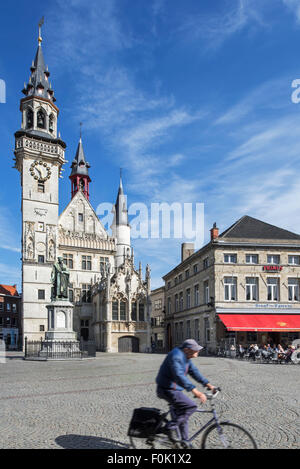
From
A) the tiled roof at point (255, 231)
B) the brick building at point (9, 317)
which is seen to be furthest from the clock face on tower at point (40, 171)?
the brick building at point (9, 317)

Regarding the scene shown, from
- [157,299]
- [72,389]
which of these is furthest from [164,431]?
[157,299]

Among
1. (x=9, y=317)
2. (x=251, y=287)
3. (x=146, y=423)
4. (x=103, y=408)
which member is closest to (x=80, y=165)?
(x=9, y=317)

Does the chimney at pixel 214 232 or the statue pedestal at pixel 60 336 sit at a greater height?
the chimney at pixel 214 232

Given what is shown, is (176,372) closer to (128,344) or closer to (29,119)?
(128,344)

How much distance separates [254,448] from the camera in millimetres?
5309

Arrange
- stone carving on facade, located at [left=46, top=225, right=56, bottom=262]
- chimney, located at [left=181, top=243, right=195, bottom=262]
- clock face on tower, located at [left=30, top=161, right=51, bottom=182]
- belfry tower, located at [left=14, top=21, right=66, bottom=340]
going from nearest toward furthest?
belfry tower, located at [left=14, top=21, right=66, bottom=340]
stone carving on facade, located at [left=46, top=225, right=56, bottom=262]
clock face on tower, located at [left=30, top=161, right=51, bottom=182]
chimney, located at [left=181, top=243, right=195, bottom=262]

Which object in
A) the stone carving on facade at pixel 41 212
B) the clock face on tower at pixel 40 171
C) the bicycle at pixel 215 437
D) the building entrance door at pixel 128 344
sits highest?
the clock face on tower at pixel 40 171

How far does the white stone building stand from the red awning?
47.1 feet

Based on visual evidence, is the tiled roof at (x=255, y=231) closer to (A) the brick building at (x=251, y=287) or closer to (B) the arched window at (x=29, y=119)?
(A) the brick building at (x=251, y=287)

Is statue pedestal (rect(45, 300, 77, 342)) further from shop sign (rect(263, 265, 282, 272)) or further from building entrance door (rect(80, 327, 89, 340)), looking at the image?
building entrance door (rect(80, 327, 89, 340))

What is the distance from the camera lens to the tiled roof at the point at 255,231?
120 ft

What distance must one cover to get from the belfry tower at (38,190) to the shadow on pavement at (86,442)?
1550 inches

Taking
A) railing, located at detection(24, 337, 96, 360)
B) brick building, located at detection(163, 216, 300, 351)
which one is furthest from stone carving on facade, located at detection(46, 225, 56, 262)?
brick building, located at detection(163, 216, 300, 351)

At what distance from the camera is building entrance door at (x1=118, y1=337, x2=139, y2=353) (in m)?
43.8
